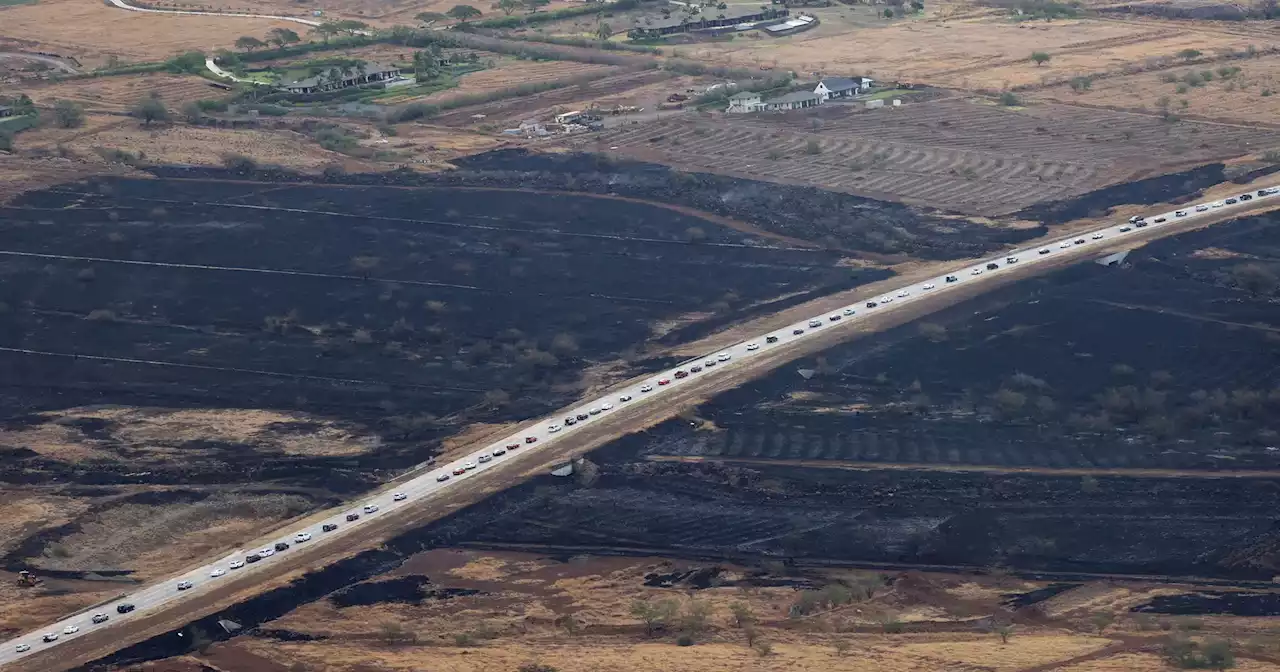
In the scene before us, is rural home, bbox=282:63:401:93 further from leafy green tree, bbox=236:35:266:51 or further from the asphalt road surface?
the asphalt road surface

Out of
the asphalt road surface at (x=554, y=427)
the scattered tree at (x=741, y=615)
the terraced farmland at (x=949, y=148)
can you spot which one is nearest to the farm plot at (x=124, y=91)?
the terraced farmland at (x=949, y=148)

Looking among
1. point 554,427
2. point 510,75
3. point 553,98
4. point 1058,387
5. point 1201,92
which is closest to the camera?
point 554,427

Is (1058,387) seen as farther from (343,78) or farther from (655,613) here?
(343,78)

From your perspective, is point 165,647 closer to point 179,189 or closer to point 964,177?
point 179,189

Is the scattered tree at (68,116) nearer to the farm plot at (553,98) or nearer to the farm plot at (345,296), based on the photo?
the farm plot at (345,296)

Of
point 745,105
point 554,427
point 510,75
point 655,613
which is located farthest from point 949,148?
point 655,613

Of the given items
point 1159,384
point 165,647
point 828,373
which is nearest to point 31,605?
point 165,647

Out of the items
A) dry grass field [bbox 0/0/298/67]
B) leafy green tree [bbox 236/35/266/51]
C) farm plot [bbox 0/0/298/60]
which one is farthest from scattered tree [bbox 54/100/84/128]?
leafy green tree [bbox 236/35/266/51]
